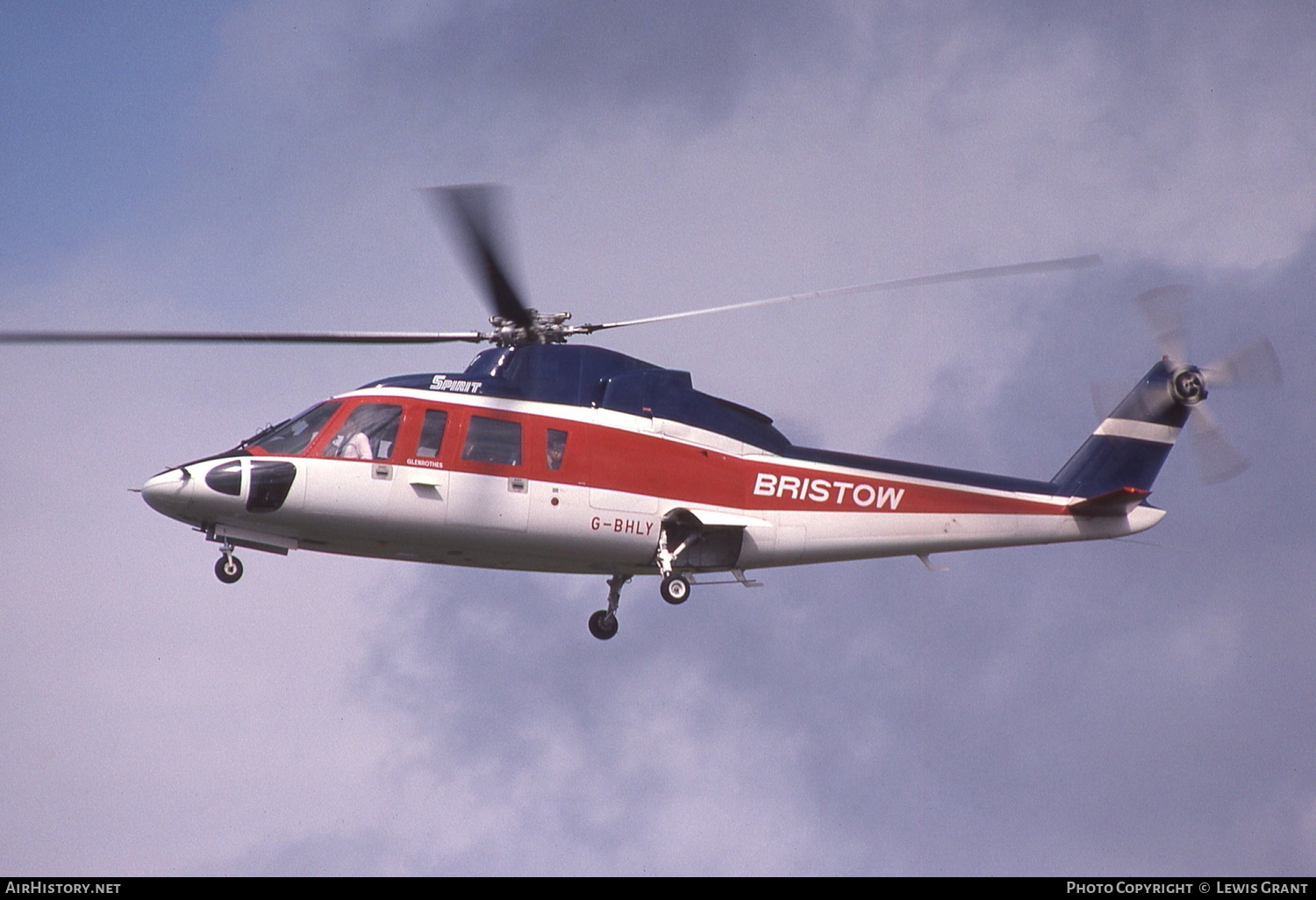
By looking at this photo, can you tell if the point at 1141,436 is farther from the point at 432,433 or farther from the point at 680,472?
the point at 432,433

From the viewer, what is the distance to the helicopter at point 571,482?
970 inches

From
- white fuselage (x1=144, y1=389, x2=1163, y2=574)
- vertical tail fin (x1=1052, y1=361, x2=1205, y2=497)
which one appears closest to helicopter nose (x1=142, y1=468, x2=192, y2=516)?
white fuselage (x1=144, y1=389, x2=1163, y2=574)

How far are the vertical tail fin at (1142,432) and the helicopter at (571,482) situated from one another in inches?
40.2

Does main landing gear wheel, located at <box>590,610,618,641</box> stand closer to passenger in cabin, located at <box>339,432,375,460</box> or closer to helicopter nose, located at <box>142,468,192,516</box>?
passenger in cabin, located at <box>339,432,375,460</box>

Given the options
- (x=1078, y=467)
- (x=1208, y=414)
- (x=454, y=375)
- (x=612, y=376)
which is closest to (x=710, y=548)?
(x=612, y=376)

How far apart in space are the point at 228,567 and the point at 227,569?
0.04 m

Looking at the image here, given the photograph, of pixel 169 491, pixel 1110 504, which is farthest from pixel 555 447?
pixel 1110 504

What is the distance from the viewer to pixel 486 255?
23672mm

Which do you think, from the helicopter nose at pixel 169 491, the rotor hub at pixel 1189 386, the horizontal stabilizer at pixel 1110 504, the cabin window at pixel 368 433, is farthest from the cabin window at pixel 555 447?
the rotor hub at pixel 1189 386
